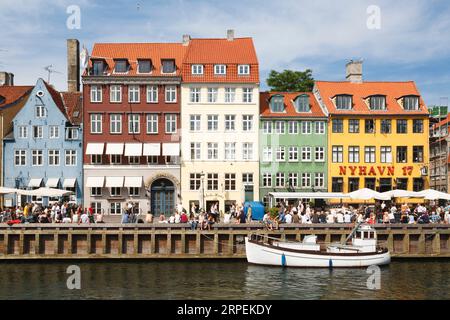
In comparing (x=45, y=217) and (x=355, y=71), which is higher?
(x=355, y=71)

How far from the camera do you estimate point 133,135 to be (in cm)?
5156

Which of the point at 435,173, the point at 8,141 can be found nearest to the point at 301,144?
the point at 435,173

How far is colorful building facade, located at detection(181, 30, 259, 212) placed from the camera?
Answer: 52031 millimetres

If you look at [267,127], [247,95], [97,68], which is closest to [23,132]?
[97,68]

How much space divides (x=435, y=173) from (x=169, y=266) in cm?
4338

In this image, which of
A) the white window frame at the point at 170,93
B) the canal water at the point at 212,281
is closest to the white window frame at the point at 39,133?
the white window frame at the point at 170,93

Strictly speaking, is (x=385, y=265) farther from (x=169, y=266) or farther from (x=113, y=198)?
(x=113, y=198)

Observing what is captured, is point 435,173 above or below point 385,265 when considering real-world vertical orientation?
above

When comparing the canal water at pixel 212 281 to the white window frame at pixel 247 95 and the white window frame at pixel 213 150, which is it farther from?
the white window frame at pixel 247 95

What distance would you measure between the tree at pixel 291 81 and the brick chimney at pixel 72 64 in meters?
24.4

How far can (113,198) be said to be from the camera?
168 ft

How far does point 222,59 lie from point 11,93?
21262 millimetres

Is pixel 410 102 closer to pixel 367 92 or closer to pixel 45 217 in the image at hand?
pixel 367 92
